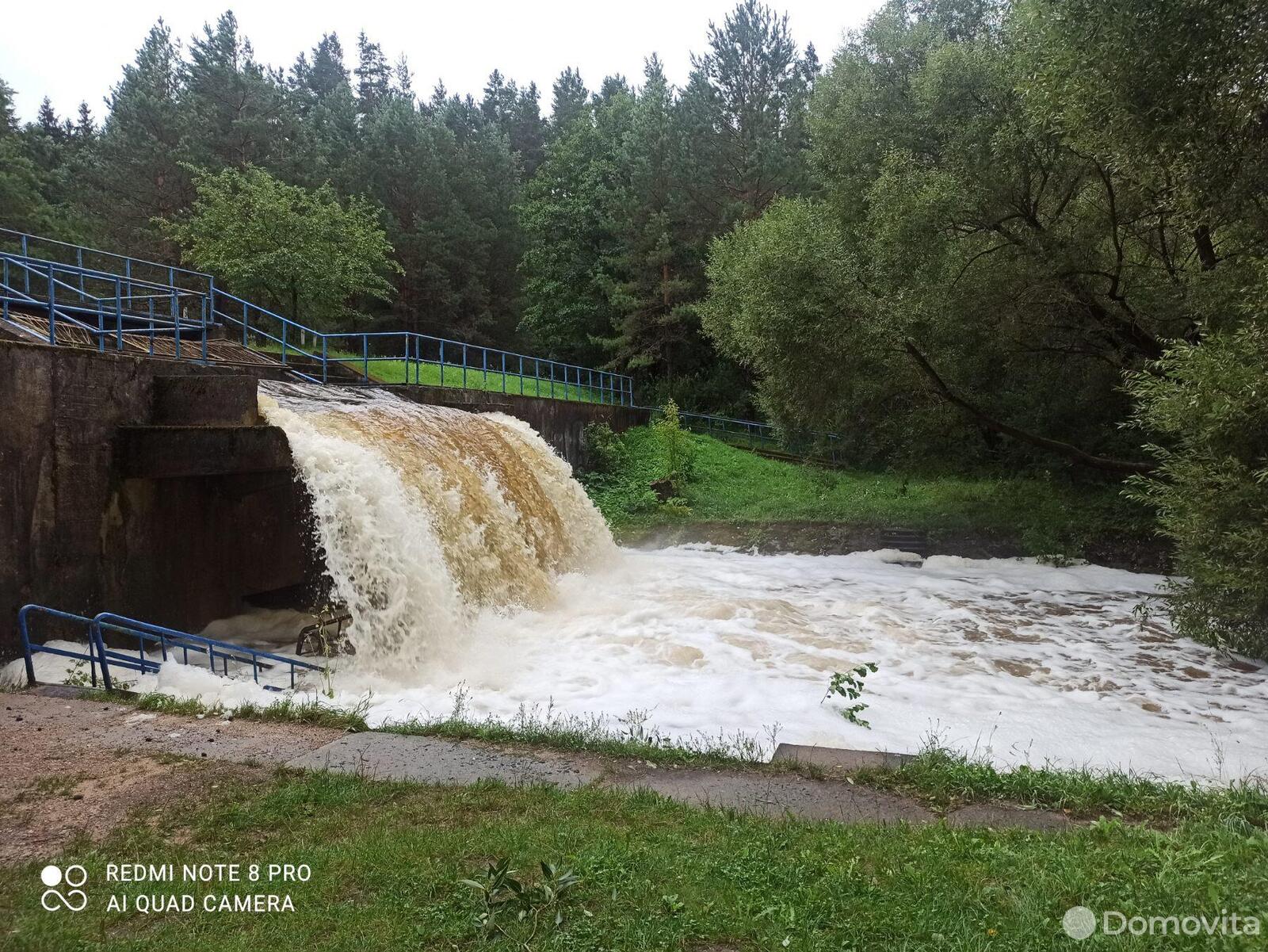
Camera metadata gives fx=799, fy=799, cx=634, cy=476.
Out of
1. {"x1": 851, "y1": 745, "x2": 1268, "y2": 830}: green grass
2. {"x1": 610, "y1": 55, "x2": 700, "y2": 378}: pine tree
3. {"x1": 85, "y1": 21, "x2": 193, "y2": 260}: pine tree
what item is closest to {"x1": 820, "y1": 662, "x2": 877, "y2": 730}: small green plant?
{"x1": 851, "y1": 745, "x2": 1268, "y2": 830}: green grass

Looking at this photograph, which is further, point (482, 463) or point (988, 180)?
point (988, 180)

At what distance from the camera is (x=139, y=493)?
9.16 meters

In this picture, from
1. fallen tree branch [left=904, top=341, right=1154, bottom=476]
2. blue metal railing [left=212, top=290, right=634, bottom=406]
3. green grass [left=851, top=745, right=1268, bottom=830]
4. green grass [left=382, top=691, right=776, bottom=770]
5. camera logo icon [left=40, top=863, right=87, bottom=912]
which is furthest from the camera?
blue metal railing [left=212, top=290, right=634, bottom=406]

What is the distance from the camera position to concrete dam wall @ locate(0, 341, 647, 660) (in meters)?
7.96

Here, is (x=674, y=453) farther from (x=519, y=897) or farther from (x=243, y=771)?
(x=519, y=897)

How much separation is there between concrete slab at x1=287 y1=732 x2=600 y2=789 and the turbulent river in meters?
1.16

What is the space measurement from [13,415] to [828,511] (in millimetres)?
15743

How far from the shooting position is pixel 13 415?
7.87 m

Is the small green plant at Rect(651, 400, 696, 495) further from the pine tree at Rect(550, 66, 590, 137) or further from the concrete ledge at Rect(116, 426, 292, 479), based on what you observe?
the pine tree at Rect(550, 66, 590, 137)

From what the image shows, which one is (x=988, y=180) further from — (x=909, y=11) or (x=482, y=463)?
(x=909, y=11)

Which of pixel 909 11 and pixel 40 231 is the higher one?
pixel 909 11

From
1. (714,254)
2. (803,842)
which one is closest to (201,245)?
(714,254)

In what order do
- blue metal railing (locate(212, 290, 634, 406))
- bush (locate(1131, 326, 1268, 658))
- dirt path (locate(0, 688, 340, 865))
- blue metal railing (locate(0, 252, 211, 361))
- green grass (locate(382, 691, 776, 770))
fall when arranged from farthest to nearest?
blue metal railing (locate(212, 290, 634, 406)) → blue metal railing (locate(0, 252, 211, 361)) → bush (locate(1131, 326, 1268, 658)) → green grass (locate(382, 691, 776, 770)) → dirt path (locate(0, 688, 340, 865))

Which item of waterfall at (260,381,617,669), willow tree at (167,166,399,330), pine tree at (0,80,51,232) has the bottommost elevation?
waterfall at (260,381,617,669)
